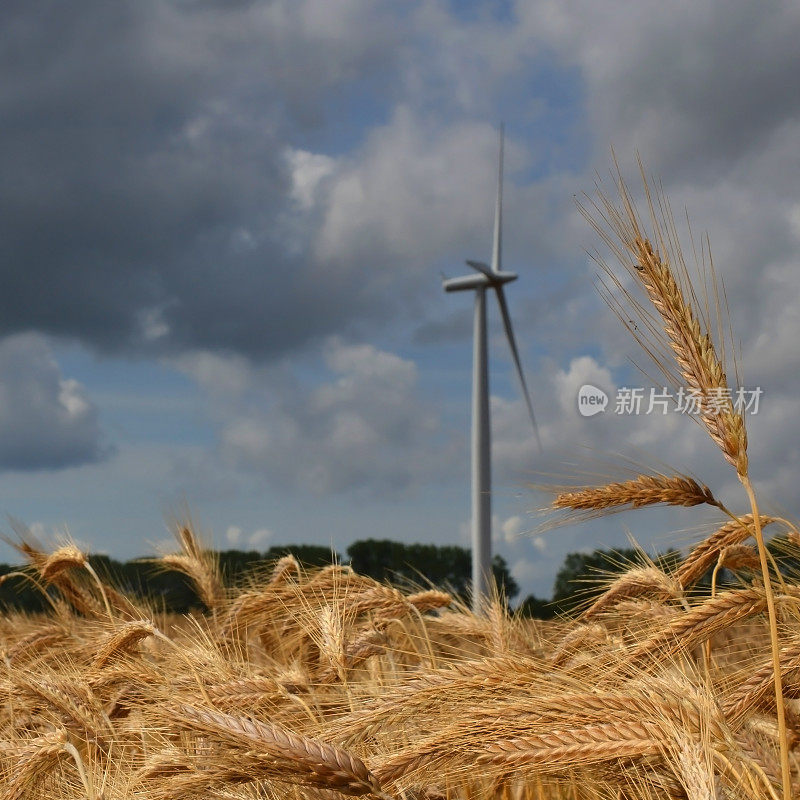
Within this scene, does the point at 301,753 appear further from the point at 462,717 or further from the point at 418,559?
the point at 418,559

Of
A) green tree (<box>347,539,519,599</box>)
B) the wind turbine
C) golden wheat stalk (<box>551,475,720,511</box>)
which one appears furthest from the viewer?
green tree (<box>347,539,519,599</box>)

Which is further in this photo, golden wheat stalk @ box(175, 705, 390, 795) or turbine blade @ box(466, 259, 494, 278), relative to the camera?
turbine blade @ box(466, 259, 494, 278)

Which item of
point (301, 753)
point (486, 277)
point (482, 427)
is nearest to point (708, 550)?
point (301, 753)

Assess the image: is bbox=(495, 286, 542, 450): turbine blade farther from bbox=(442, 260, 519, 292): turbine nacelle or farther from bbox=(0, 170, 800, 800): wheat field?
bbox=(0, 170, 800, 800): wheat field

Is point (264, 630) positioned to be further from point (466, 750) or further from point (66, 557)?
point (466, 750)

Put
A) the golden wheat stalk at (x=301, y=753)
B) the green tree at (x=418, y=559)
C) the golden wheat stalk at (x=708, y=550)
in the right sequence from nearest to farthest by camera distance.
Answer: the golden wheat stalk at (x=301, y=753)
the golden wheat stalk at (x=708, y=550)
the green tree at (x=418, y=559)

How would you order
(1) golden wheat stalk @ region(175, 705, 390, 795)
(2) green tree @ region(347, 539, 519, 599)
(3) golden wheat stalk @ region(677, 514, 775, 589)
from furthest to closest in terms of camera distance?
(2) green tree @ region(347, 539, 519, 599)
(3) golden wheat stalk @ region(677, 514, 775, 589)
(1) golden wheat stalk @ region(175, 705, 390, 795)

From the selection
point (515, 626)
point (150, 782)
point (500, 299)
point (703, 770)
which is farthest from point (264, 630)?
point (500, 299)

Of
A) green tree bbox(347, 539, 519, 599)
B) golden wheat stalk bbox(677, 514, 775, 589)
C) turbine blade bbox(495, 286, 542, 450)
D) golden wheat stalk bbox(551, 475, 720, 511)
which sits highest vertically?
turbine blade bbox(495, 286, 542, 450)

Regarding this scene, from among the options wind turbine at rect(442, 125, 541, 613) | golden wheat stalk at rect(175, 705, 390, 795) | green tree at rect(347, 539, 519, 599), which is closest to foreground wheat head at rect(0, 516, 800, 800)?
golden wheat stalk at rect(175, 705, 390, 795)

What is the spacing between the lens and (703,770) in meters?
2.16

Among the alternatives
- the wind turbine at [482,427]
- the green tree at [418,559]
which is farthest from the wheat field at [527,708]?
the green tree at [418,559]

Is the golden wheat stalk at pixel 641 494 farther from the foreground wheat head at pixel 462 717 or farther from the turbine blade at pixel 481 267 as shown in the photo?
the turbine blade at pixel 481 267

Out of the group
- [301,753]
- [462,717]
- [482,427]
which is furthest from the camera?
[482,427]
